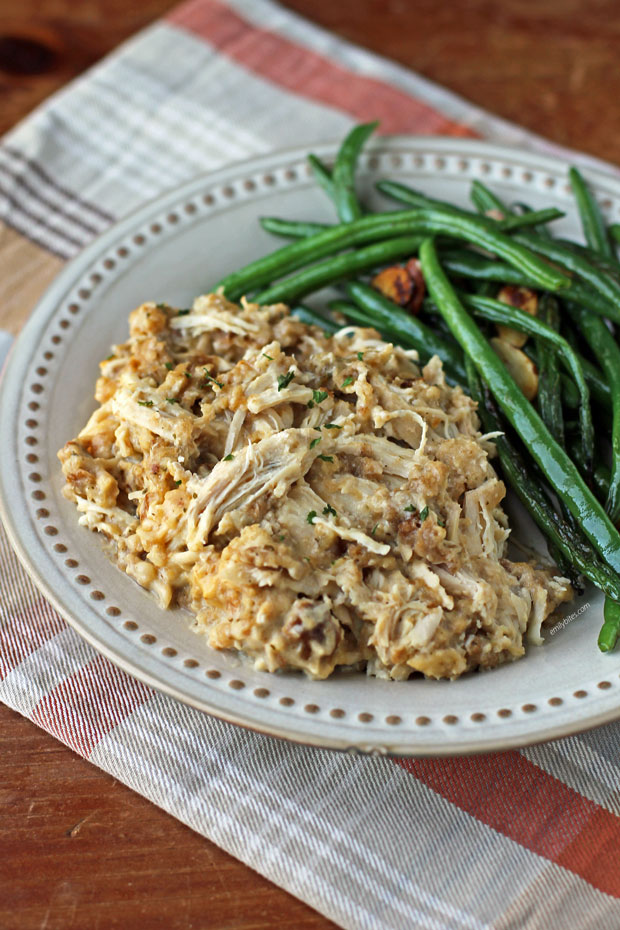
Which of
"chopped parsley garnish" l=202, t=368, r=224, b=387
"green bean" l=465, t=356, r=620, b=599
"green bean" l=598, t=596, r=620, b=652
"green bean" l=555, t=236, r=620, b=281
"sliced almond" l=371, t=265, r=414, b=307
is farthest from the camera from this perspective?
"sliced almond" l=371, t=265, r=414, b=307

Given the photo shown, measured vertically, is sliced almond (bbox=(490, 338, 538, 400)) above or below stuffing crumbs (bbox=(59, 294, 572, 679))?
above

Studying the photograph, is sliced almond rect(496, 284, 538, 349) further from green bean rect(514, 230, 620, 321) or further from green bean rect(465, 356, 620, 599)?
green bean rect(465, 356, 620, 599)

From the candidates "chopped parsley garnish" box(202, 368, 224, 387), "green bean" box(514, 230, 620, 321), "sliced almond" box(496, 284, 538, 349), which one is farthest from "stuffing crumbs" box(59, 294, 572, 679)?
"green bean" box(514, 230, 620, 321)

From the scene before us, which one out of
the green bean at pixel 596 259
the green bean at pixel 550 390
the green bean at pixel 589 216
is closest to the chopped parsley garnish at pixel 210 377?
the green bean at pixel 550 390

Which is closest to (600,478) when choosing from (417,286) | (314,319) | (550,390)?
(550,390)

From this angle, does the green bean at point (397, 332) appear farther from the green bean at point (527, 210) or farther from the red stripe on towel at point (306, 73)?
the red stripe on towel at point (306, 73)
